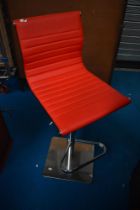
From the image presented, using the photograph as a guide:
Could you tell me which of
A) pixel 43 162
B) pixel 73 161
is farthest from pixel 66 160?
pixel 43 162

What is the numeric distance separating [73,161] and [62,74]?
0.73 meters

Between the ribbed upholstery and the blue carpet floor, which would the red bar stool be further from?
the blue carpet floor

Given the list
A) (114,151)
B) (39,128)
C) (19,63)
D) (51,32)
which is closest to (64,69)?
(51,32)

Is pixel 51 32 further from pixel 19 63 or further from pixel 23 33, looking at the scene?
pixel 19 63

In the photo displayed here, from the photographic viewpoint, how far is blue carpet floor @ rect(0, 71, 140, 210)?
1.32 meters

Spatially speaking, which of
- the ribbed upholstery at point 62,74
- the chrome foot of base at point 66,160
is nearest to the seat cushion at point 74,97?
the ribbed upholstery at point 62,74

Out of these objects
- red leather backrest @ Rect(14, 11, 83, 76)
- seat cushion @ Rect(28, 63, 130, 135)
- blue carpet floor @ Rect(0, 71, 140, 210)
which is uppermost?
red leather backrest @ Rect(14, 11, 83, 76)

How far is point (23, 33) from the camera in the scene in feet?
3.52

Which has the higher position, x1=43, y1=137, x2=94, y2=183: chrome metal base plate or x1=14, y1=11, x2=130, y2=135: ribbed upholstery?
x1=14, y1=11, x2=130, y2=135: ribbed upholstery

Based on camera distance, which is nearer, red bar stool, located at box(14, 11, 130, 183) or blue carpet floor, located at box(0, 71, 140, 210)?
red bar stool, located at box(14, 11, 130, 183)

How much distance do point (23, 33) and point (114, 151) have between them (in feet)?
4.03

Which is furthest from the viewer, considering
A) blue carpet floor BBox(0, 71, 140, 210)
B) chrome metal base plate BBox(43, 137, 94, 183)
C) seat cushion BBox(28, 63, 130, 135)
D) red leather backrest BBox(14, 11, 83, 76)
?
chrome metal base plate BBox(43, 137, 94, 183)

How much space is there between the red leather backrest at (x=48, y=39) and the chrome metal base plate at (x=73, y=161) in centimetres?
73

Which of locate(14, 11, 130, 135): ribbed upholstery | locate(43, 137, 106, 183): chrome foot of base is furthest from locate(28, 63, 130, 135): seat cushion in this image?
locate(43, 137, 106, 183): chrome foot of base
